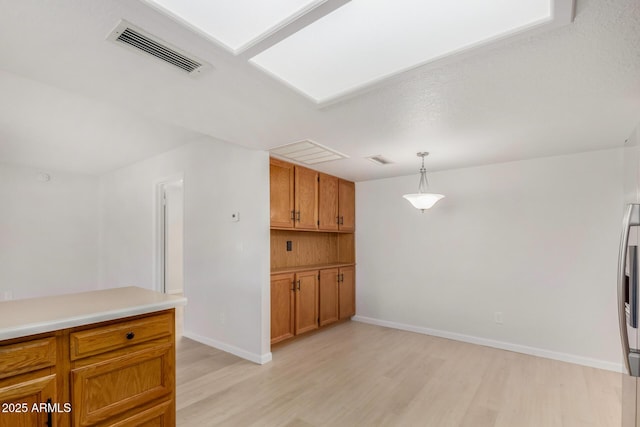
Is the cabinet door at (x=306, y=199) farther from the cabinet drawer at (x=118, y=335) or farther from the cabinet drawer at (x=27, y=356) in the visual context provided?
the cabinet drawer at (x=27, y=356)

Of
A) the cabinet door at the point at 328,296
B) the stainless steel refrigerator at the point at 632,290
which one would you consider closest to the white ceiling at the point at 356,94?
the stainless steel refrigerator at the point at 632,290

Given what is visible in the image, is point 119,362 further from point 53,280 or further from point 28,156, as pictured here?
point 53,280

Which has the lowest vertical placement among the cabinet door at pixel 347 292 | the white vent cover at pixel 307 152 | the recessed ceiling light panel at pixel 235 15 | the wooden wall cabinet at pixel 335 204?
the cabinet door at pixel 347 292

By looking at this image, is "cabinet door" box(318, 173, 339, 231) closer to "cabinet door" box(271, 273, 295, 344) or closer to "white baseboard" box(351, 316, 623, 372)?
"cabinet door" box(271, 273, 295, 344)

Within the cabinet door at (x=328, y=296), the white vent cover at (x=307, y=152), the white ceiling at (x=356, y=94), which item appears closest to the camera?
the white ceiling at (x=356, y=94)

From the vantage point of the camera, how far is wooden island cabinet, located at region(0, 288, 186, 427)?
1288 mm

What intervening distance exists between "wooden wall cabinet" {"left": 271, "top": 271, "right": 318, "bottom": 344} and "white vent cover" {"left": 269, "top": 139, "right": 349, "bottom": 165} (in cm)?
137

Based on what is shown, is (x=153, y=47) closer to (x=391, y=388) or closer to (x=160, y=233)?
(x=391, y=388)

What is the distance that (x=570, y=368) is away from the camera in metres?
3.15

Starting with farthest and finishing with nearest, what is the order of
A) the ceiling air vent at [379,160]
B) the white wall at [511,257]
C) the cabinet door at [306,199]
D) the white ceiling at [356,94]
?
the cabinet door at [306,199] < the ceiling air vent at [379,160] < the white wall at [511,257] < the white ceiling at [356,94]

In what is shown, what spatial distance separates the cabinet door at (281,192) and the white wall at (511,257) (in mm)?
1562

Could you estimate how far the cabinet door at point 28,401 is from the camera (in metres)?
1.25

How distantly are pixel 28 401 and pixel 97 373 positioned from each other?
0.24 meters

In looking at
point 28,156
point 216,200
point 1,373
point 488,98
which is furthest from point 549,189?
point 28,156
